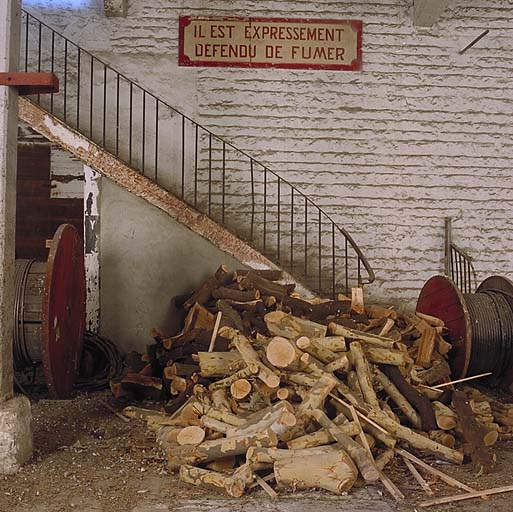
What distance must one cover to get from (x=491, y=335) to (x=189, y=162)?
4650 millimetres

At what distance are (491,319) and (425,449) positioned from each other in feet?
7.55

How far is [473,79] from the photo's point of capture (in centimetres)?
927

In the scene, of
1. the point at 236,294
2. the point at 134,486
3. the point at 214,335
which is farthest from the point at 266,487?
the point at 236,294

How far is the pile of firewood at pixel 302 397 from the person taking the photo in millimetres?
4117

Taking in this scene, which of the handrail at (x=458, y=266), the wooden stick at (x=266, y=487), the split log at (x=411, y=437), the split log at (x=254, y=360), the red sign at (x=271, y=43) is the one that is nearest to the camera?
the wooden stick at (x=266, y=487)

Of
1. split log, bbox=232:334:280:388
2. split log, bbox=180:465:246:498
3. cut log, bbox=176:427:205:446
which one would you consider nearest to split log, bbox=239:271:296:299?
split log, bbox=232:334:280:388

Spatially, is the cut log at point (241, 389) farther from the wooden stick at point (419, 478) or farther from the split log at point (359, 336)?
the wooden stick at point (419, 478)

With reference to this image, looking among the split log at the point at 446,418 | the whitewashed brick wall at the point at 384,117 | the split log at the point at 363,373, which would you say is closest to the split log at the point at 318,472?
the split log at the point at 363,373

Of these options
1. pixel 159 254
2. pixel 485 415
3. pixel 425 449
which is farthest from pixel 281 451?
pixel 159 254

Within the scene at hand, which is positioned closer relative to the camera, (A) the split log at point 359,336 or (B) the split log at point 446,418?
(B) the split log at point 446,418

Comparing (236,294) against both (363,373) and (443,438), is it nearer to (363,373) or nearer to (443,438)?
(363,373)

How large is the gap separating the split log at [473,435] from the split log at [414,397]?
0.24 meters

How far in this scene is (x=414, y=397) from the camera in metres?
5.21

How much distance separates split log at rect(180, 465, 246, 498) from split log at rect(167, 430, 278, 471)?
0.33 feet
